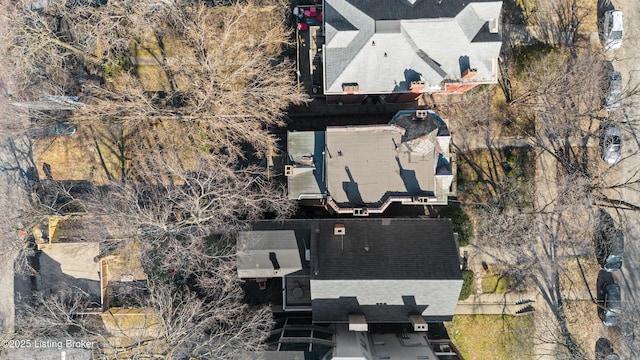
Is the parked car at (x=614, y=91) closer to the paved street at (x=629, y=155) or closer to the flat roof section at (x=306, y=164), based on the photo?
the paved street at (x=629, y=155)

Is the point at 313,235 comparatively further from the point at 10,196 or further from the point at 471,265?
the point at 10,196

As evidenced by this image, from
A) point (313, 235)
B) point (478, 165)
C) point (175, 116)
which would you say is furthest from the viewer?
point (478, 165)

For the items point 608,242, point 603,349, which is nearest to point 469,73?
point 608,242

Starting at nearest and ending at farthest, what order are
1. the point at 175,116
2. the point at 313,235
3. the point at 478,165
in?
1. the point at 313,235
2. the point at 175,116
3. the point at 478,165

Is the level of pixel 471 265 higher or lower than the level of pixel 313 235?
lower

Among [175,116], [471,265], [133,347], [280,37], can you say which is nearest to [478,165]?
[471,265]

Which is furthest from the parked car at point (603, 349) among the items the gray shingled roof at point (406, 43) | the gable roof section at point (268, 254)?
the gable roof section at point (268, 254)

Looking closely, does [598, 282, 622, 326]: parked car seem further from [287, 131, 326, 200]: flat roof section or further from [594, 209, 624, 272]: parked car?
[287, 131, 326, 200]: flat roof section

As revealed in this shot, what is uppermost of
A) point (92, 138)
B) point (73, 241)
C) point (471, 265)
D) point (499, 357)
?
point (92, 138)
